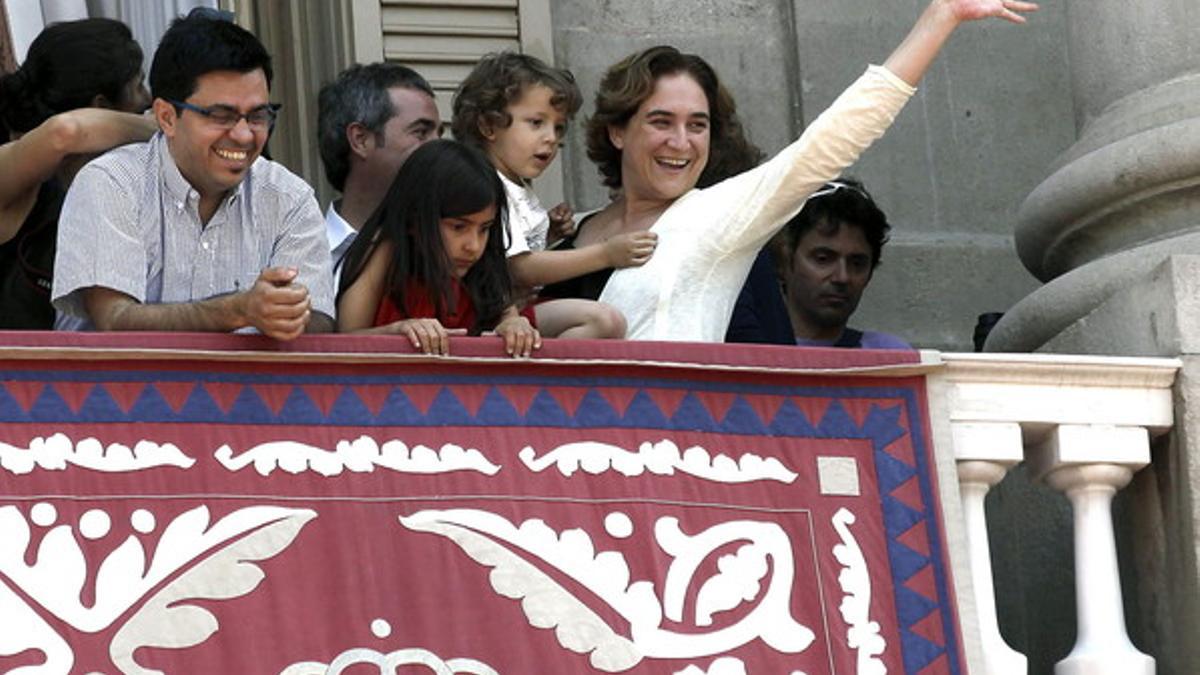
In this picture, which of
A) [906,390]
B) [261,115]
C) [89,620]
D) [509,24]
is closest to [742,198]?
[906,390]

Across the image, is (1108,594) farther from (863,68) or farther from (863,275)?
(863,68)

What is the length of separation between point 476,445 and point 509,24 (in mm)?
3235

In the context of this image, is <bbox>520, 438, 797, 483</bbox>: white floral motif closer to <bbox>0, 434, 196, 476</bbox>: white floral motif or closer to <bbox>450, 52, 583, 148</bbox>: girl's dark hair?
<bbox>0, 434, 196, 476</bbox>: white floral motif

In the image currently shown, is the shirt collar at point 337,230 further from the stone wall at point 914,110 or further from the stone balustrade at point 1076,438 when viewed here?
the stone wall at point 914,110

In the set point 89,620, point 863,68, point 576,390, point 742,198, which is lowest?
point 89,620

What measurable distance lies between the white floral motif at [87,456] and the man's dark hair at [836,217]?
2.67 meters

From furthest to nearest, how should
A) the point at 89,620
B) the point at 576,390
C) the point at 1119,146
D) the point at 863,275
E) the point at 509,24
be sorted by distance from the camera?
the point at 509,24
the point at 863,275
the point at 1119,146
the point at 576,390
the point at 89,620

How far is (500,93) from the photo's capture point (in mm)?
8945

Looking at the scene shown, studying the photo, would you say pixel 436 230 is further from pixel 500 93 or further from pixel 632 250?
pixel 500 93

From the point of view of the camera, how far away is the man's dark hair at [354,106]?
9211 mm

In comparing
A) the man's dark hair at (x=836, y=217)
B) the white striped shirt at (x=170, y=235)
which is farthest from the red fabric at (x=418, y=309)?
the man's dark hair at (x=836, y=217)

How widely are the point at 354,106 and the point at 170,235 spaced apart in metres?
1.30

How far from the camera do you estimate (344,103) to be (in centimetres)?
926

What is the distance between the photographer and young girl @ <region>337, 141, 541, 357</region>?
8.15m
